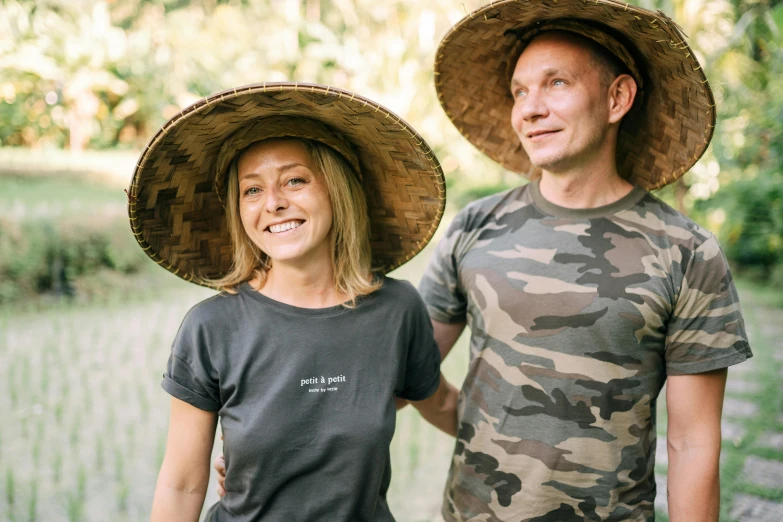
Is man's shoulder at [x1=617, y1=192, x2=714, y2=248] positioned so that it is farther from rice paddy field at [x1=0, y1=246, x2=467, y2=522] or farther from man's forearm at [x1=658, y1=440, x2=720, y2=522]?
rice paddy field at [x1=0, y1=246, x2=467, y2=522]

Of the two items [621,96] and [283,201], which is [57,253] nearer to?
[283,201]

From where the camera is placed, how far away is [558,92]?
5.94 feet

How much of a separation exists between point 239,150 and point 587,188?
927mm

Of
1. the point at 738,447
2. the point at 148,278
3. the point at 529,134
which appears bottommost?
the point at 738,447

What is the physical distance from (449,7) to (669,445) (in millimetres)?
9127

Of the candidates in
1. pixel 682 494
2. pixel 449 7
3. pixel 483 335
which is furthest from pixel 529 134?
A: pixel 449 7

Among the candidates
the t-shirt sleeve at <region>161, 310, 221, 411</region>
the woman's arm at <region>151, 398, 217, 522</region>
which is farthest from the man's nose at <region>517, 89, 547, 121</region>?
the woman's arm at <region>151, 398, 217, 522</region>

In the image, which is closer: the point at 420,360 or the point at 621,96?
the point at 420,360

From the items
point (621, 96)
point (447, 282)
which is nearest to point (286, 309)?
point (447, 282)

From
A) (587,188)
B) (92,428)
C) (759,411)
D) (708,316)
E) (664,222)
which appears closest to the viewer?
(708,316)

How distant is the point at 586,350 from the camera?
1.74 m

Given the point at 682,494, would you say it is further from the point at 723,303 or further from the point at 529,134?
the point at 529,134

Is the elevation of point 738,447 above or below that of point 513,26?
below

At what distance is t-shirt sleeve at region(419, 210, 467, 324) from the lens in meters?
1.99
